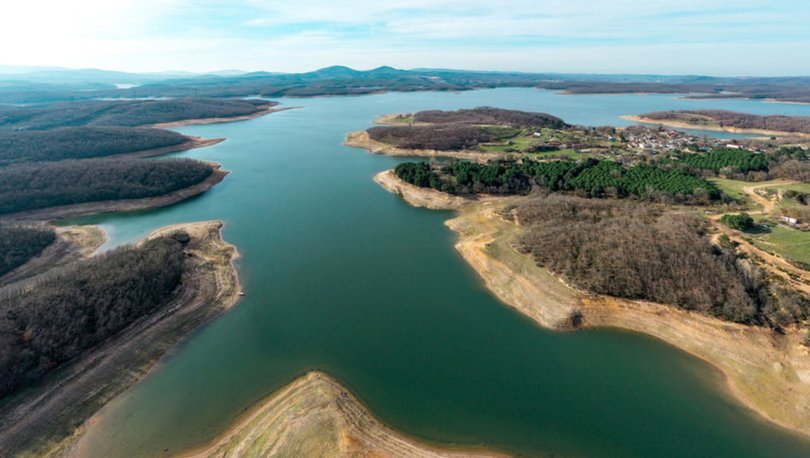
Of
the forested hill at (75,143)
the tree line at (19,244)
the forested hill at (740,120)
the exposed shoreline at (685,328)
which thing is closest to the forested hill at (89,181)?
the tree line at (19,244)

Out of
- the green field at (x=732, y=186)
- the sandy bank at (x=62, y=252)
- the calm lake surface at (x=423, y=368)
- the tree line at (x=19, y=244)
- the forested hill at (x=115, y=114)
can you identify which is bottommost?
the calm lake surface at (x=423, y=368)

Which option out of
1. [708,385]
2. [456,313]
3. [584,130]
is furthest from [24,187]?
[584,130]

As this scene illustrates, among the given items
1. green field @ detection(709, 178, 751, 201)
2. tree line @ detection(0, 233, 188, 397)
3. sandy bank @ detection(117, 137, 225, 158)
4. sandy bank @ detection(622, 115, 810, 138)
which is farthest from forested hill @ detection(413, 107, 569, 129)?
tree line @ detection(0, 233, 188, 397)

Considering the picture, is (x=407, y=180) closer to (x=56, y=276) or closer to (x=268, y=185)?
(x=268, y=185)

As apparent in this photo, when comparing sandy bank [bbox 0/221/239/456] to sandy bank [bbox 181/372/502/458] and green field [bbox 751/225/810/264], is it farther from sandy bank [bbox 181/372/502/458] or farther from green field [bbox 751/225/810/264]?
green field [bbox 751/225/810/264]

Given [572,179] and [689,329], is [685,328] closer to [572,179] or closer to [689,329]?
[689,329]

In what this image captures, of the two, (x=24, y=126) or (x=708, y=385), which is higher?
(x=24, y=126)

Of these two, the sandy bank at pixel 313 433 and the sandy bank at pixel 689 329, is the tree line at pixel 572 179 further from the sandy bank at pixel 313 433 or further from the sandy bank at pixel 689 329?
the sandy bank at pixel 313 433
